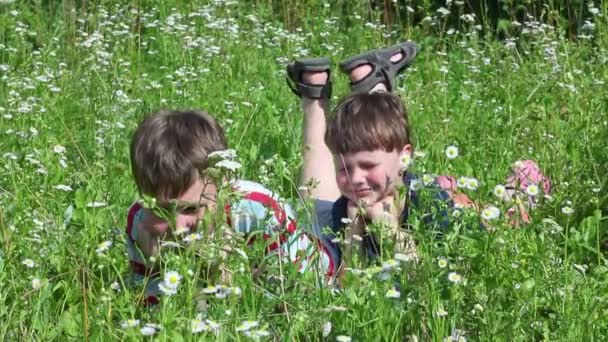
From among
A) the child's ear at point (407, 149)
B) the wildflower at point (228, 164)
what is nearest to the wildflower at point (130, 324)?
the wildflower at point (228, 164)

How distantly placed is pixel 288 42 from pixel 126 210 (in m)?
2.63

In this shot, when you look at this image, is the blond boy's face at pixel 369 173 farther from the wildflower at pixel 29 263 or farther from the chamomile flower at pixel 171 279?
the chamomile flower at pixel 171 279

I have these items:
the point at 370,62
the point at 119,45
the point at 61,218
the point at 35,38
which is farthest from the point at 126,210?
the point at 35,38

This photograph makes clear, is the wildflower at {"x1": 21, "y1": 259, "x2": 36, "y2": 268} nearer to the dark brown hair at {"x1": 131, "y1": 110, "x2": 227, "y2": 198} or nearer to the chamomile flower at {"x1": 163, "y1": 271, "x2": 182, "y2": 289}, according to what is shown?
the dark brown hair at {"x1": 131, "y1": 110, "x2": 227, "y2": 198}

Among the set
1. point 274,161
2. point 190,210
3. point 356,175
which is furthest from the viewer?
point 274,161

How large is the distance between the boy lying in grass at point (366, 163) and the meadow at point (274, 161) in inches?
3.7

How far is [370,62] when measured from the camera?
4707 millimetres

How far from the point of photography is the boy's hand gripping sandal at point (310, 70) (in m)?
4.67

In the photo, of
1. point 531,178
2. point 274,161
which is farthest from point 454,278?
point 274,161

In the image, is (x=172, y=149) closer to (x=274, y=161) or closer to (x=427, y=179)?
(x=427, y=179)

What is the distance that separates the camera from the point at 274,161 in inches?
166

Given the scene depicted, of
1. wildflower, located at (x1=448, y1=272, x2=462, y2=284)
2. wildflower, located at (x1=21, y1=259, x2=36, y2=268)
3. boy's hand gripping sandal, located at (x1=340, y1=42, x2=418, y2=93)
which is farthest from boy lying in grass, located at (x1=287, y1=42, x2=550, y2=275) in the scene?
wildflower, located at (x1=21, y1=259, x2=36, y2=268)

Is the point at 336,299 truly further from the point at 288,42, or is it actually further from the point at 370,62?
the point at 288,42

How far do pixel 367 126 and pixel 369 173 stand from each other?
0.16 m
